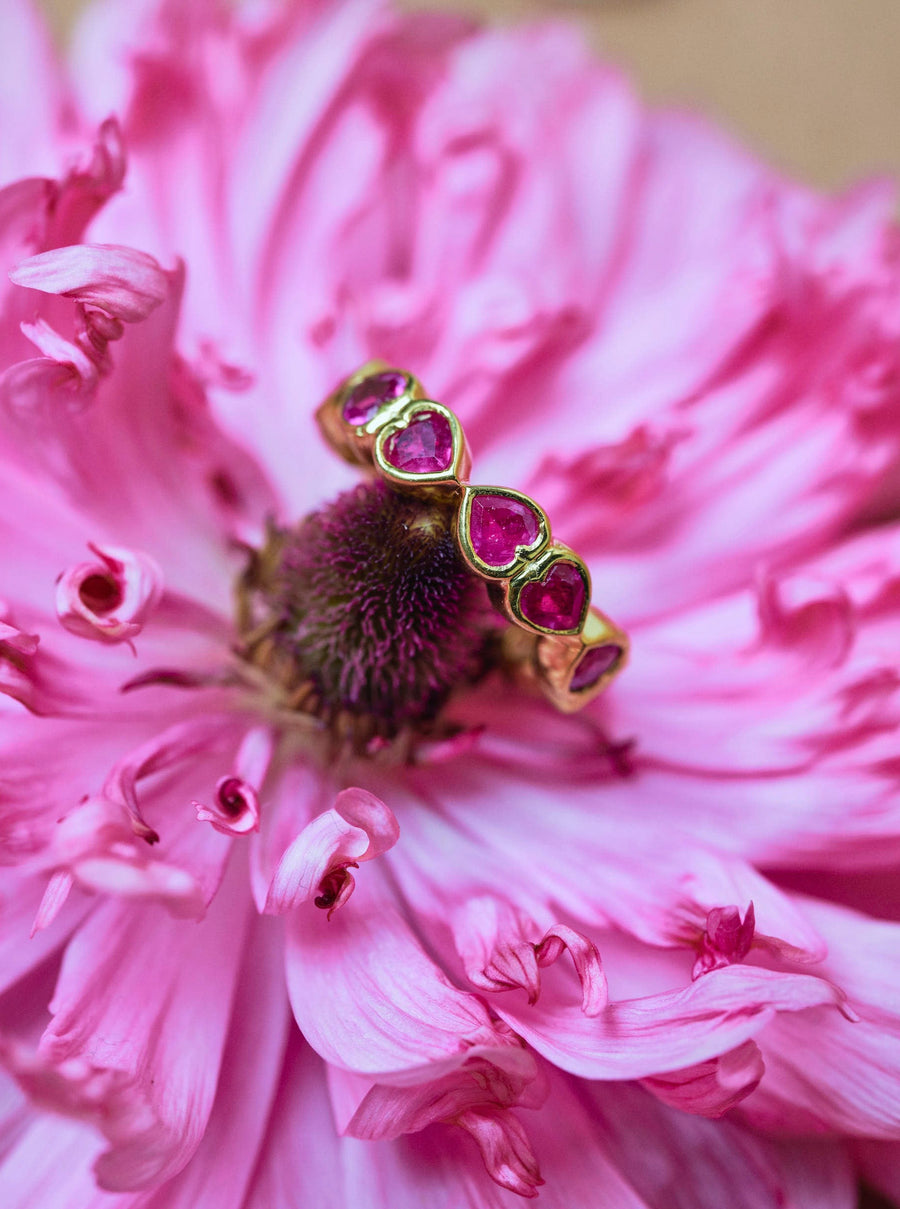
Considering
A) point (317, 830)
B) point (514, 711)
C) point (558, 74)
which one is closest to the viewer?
point (317, 830)

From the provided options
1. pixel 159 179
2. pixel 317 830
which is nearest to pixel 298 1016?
pixel 317 830

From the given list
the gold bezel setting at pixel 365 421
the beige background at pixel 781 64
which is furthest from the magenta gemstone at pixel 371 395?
the beige background at pixel 781 64

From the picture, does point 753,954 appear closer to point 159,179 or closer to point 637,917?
point 637,917

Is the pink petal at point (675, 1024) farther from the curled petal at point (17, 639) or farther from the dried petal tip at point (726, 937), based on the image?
the curled petal at point (17, 639)

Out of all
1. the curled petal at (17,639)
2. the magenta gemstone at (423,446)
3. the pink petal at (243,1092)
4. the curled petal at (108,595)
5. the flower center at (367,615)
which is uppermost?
the magenta gemstone at (423,446)

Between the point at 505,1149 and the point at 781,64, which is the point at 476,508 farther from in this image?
the point at 781,64

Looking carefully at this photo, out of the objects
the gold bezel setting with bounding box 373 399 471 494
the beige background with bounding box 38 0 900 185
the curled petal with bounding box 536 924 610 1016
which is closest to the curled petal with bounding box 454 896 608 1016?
the curled petal with bounding box 536 924 610 1016

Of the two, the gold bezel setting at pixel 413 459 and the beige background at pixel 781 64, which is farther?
the beige background at pixel 781 64
